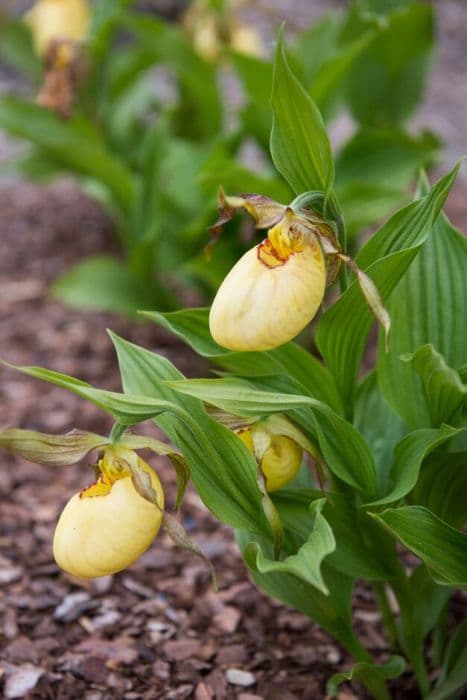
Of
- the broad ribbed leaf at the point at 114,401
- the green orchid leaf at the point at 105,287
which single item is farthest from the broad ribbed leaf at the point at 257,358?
the green orchid leaf at the point at 105,287

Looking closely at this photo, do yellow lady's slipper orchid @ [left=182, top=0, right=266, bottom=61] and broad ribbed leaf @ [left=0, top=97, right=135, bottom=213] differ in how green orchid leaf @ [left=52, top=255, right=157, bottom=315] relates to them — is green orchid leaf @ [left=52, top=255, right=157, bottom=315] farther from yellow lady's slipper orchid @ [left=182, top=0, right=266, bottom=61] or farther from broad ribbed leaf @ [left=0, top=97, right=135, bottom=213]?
yellow lady's slipper orchid @ [left=182, top=0, right=266, bottom=61]

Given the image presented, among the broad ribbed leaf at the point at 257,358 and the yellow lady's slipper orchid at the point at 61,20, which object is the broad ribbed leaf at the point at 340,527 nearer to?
the broad ribbed leaf at the point at 257,358

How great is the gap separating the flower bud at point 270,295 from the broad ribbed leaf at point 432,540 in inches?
8.8

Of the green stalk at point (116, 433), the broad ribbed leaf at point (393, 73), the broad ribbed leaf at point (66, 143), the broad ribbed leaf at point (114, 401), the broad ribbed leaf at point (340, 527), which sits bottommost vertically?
the broad ribbed leaf at point (340, 527)

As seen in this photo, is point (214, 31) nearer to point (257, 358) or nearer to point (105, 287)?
point (105, 287)

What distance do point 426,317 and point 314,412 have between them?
200 mm

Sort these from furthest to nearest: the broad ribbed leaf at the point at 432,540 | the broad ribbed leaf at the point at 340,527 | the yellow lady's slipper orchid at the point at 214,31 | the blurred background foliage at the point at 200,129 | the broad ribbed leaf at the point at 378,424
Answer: the yellow lady's slipper orchid at the point at 214,31 < the blurred background foliage at the point at 200,129 < the broad ribbed leaf at the point at 378,424 < the broad ribbed leaf at the point at 340,527 < the broad ribbed leaf at the point at 432,540

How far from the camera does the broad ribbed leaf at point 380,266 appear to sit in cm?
→ 90

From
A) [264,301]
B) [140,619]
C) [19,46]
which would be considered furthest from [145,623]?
[19,46]

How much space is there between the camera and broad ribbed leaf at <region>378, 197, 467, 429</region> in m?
1.07

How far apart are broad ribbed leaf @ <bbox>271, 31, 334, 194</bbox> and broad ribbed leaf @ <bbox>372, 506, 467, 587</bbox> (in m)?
0.34

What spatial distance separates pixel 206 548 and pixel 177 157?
45.9 inches

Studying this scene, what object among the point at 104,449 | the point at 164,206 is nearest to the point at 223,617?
the point at 104,449

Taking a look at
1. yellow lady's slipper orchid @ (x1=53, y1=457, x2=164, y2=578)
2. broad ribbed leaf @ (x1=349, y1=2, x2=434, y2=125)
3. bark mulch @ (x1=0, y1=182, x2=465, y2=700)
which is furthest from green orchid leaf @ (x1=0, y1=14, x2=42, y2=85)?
yellow lady's slipper orchid @ (x1=53, y1=457, x2=164, y2=578)
